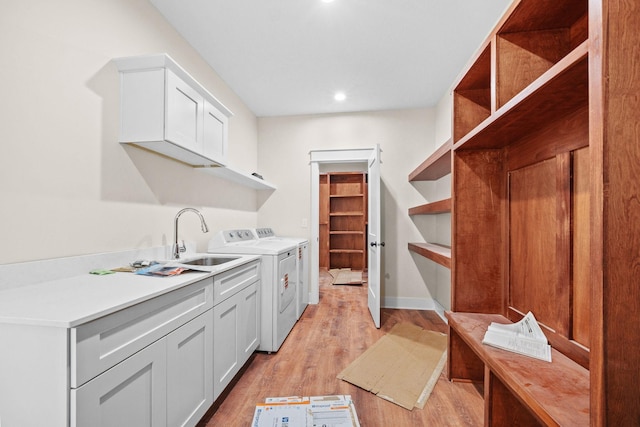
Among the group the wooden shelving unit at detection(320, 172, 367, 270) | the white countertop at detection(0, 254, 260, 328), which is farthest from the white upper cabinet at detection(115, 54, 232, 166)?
the wooden shelving unit at detection(320, 172, 367, 270)

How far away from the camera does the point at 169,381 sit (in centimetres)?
118

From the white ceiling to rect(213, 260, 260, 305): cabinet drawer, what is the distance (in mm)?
1838

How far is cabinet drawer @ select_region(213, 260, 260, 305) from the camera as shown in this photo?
1591mm

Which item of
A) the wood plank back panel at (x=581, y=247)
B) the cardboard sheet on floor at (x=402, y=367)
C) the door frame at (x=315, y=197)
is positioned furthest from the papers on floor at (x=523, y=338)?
the door frame at (x=315, y=197)

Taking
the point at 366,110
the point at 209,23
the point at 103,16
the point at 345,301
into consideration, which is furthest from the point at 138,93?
the point at 345,301

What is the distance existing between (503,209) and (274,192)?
2.79 metres

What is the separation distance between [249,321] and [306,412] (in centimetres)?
76

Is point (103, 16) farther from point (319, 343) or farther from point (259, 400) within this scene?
point (319, 343)

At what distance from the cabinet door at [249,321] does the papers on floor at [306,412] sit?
1.34ft

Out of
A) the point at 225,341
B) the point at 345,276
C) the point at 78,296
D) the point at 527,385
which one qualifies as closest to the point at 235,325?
the point at 225,341

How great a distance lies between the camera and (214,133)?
7.13 feet

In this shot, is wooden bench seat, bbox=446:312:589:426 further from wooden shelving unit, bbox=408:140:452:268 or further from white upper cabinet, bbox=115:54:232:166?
white upper cabinet, bbox=115:54:232:166

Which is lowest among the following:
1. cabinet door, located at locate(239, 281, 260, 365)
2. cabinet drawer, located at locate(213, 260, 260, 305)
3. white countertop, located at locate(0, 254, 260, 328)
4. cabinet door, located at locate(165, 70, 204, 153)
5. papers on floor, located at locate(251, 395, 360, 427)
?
papers on floor, located at locate(251, 395, 360, 427)

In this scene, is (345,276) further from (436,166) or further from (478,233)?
(478,233)
